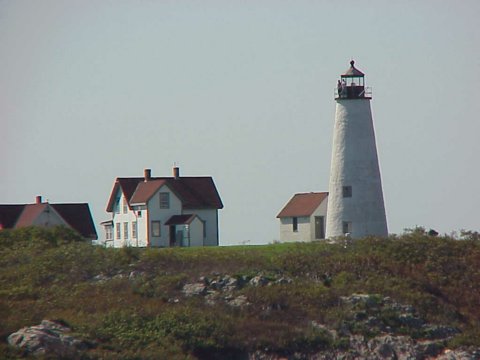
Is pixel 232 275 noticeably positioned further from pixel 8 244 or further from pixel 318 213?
pixel 318 213

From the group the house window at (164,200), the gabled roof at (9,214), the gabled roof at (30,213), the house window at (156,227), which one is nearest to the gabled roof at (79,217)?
the gabled roof at (30,213)

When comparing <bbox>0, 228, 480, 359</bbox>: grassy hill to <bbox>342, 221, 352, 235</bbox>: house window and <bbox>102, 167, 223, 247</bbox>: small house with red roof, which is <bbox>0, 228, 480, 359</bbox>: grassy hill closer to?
<bbox>342, 221, 352, 235</bbox>: house window

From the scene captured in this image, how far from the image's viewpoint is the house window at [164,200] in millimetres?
60094

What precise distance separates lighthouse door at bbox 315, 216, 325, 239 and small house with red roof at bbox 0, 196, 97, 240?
10.0m

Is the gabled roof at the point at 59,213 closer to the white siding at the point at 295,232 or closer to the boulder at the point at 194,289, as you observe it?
the white siding at the point at 295,232

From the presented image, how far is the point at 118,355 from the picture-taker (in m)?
34.2

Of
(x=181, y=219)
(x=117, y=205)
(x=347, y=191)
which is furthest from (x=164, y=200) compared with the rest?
(x=347, y=191)

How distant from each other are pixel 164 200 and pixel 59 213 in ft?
16.1

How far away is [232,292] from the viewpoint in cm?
3969

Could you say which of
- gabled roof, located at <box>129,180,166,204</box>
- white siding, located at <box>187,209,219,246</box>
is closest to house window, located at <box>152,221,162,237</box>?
gabled roof, located at <box>129,180,166,204</box>

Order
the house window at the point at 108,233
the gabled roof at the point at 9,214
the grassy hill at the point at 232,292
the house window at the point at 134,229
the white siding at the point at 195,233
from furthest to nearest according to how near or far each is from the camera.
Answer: the house window at the point at 108,233 < the house window at the point at 134,229 < the gabled roof at the point at 9,214 < the white siding at the point at 195,233 < the grassy hill at the point at 232,292

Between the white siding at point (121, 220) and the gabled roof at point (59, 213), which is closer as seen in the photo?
the gabled roof at point (59, 213)

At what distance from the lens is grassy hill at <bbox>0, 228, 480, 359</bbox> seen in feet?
119

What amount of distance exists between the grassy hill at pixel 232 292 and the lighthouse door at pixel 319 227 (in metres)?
12.5
